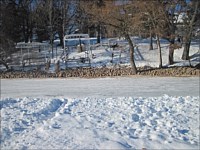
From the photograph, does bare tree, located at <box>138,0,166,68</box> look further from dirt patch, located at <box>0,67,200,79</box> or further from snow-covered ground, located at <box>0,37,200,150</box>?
snow-covered ground, located at <box>0,37,200,150</box>

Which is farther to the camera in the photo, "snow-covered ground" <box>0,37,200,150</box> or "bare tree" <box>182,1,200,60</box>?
"bare tree" <box>182,1,200,60</box>

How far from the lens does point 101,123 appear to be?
7.88 m

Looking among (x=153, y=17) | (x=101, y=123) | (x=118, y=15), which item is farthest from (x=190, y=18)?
(x=101, y=123)

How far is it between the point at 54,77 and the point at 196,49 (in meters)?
17.7

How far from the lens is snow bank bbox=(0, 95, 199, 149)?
6.58 metres

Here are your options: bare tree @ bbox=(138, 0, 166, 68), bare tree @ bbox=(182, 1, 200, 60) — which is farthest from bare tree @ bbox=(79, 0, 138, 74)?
bare tree @ bbox=(182, 1, 200, 60)

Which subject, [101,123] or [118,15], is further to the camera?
[118,15]

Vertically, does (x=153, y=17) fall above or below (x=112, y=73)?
above

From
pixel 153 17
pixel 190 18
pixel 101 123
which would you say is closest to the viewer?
pixel 101 123

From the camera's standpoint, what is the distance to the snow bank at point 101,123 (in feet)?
21.6

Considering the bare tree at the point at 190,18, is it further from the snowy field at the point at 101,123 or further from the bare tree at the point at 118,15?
the snowy field at the point at 101,123

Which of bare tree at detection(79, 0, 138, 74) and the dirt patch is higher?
bare tree at detection(79, 0, 138, 74)

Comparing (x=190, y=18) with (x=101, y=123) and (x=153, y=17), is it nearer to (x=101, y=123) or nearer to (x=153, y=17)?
(x=153, y=17)

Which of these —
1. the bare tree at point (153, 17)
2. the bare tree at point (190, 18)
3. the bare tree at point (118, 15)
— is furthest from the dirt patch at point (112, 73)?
the bare tree at point (190, 18)
